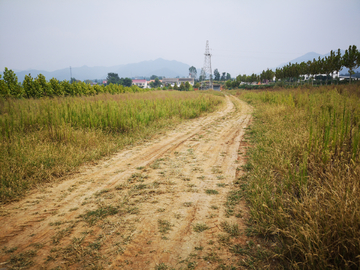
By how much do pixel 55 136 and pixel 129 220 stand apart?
4552 millimetres

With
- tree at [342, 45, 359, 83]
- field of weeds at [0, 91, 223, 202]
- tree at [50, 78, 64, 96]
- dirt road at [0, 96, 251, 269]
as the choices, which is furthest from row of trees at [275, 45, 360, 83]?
tree at [50, 78, 64, 96]

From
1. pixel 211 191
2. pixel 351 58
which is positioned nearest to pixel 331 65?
pixel 351 58

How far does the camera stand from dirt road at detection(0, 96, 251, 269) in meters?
2.09

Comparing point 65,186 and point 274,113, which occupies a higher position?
point 274,113

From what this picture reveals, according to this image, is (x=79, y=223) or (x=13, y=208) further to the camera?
(x=13, y=208)

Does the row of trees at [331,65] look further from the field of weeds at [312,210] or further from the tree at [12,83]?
the tree at [12,83]

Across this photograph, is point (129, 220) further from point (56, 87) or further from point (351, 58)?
point (351, 58)

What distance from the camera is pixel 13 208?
3.10 metres

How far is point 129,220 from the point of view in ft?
8.86

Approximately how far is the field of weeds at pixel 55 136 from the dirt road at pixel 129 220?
0.62 meters

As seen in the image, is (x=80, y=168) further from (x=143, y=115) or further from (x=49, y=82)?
(x=49, y=82)

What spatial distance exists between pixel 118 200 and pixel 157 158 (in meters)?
2.05

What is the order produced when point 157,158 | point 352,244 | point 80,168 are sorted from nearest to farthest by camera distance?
point 352,244, point 80,168, point 157,158

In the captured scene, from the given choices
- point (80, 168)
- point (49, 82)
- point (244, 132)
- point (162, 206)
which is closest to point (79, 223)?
point (162, 206)
